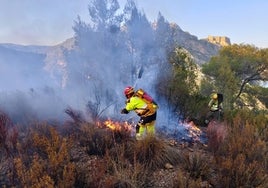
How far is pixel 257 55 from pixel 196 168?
2442 cm

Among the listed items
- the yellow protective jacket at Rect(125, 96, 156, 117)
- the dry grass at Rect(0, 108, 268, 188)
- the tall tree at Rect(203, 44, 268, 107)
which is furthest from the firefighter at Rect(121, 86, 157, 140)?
the tall tree at Rect(203, 44, 268, 107)

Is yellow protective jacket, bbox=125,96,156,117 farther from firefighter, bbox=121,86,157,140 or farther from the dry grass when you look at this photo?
the dry grass

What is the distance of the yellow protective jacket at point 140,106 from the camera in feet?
26.9

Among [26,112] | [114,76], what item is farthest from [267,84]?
[26,112]

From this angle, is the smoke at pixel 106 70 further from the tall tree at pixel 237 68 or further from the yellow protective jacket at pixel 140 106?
the tall tree at pixel 237 68

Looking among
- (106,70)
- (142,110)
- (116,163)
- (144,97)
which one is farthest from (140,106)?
(106,70)

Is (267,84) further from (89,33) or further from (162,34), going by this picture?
(89,33)

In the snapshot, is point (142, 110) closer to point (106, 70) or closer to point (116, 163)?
point (116, 163)

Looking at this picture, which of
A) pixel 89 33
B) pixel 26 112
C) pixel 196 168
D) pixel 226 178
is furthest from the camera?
pixel 89 33

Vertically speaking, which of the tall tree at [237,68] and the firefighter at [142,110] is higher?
the tall tree at [237,68]

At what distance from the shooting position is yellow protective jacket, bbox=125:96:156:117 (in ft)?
26.9

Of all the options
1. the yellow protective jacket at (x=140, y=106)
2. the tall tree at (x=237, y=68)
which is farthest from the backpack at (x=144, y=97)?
the tall tree at (x=237, y=68)

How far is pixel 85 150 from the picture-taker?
276 inches

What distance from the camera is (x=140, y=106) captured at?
8.27 m
